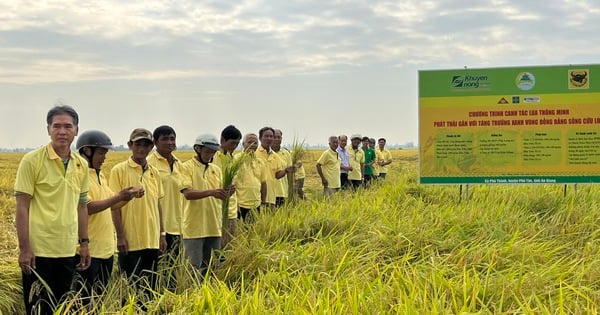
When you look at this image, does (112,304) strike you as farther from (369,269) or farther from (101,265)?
(369,269)

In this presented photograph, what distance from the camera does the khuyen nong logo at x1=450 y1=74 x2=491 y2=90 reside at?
8.39m

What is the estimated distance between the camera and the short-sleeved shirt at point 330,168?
10445mm

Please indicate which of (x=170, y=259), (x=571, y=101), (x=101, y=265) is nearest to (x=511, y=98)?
(x=571, y=101)

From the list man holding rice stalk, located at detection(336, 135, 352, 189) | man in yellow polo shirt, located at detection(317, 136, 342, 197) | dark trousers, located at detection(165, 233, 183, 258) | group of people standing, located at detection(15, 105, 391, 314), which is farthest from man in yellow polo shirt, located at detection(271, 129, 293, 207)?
dark trousers, located at detection(165, 233, 183, 258)

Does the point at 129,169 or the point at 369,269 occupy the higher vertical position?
the point at 129,169

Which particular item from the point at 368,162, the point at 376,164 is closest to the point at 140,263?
the point at 368,162

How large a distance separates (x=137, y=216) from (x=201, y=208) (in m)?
0.79

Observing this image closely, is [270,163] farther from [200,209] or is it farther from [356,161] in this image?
[356,161]

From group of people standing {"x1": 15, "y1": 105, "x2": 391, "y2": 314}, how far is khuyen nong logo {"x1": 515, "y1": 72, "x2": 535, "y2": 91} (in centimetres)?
442

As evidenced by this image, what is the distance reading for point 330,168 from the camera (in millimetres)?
10477

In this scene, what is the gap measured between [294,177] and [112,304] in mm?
5488

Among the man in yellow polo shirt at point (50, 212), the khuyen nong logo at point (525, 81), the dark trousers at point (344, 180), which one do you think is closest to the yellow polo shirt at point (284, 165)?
the dark trousers at point (344, 180)

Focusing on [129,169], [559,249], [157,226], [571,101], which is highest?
[571,101]

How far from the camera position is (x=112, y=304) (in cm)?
373
